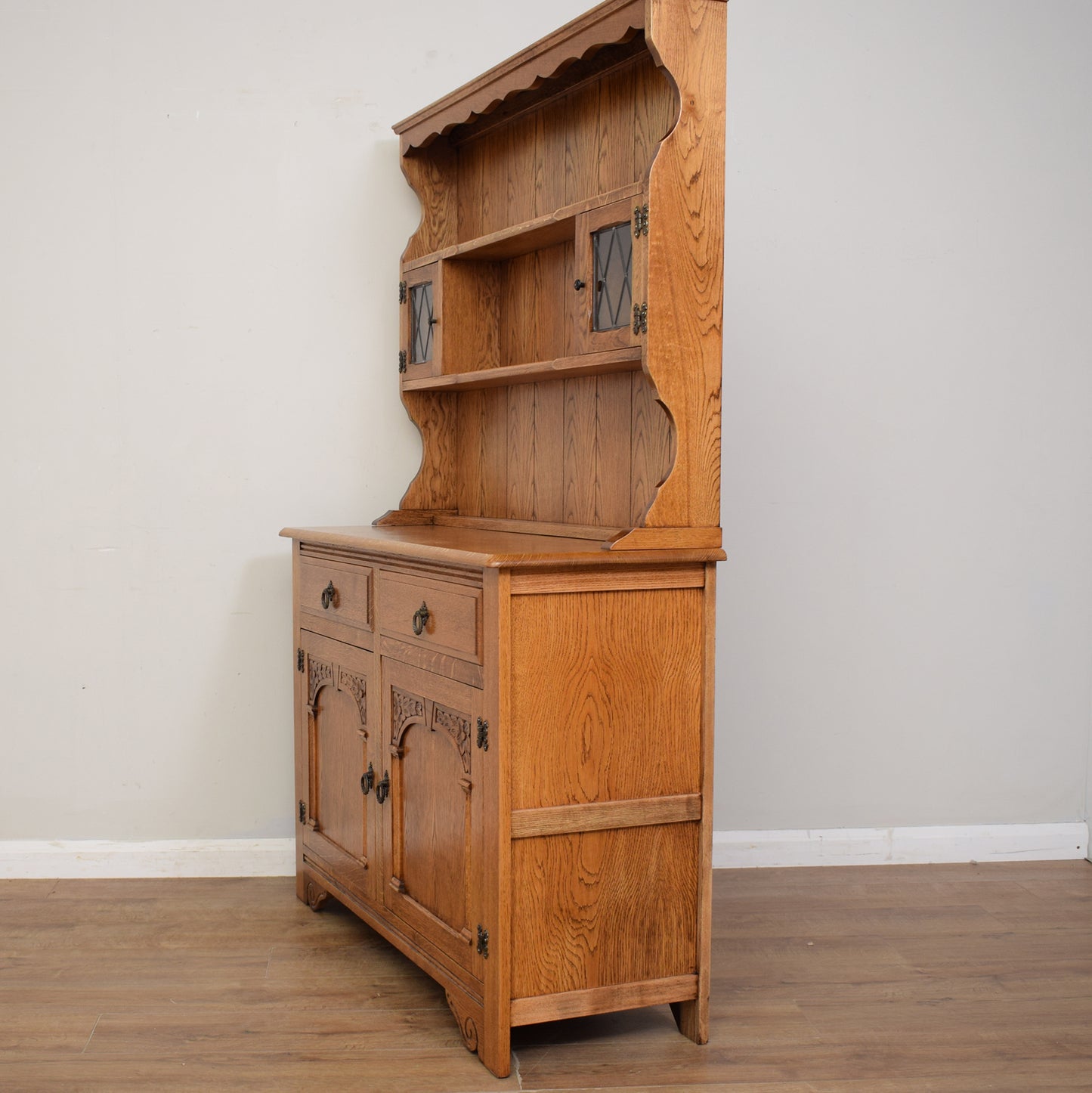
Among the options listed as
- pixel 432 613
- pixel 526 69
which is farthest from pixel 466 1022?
pixel 526 69

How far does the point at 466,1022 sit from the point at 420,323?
6.20 feet

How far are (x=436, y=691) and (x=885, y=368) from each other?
182 centimetres

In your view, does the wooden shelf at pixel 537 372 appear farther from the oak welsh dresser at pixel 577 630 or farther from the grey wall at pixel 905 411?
the grey wall at pixel 905 411

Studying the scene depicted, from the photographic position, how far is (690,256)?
7.79ft

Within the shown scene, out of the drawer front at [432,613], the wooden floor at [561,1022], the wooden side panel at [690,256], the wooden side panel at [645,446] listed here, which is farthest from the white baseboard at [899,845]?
the wooden side panel at [690,256]

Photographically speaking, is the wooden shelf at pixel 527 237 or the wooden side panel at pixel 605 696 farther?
the wooden shelf at pixel 527 237

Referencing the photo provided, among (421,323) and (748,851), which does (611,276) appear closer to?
(421,323)

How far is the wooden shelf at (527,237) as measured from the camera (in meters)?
2.54

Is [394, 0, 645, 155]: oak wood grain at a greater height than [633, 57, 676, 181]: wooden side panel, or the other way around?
[394, 0, 645, 155]: oak wood grain

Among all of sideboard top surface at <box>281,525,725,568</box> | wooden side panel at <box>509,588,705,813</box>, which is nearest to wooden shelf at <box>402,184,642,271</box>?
sideboard top surface at <box>281,525,725,568</box>

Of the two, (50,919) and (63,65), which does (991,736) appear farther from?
(63,65)

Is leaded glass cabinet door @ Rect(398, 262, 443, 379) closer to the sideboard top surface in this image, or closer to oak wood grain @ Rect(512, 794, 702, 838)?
the sideboard top surface

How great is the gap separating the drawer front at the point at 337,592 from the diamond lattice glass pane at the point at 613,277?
0.82 m

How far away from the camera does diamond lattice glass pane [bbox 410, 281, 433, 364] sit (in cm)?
329
